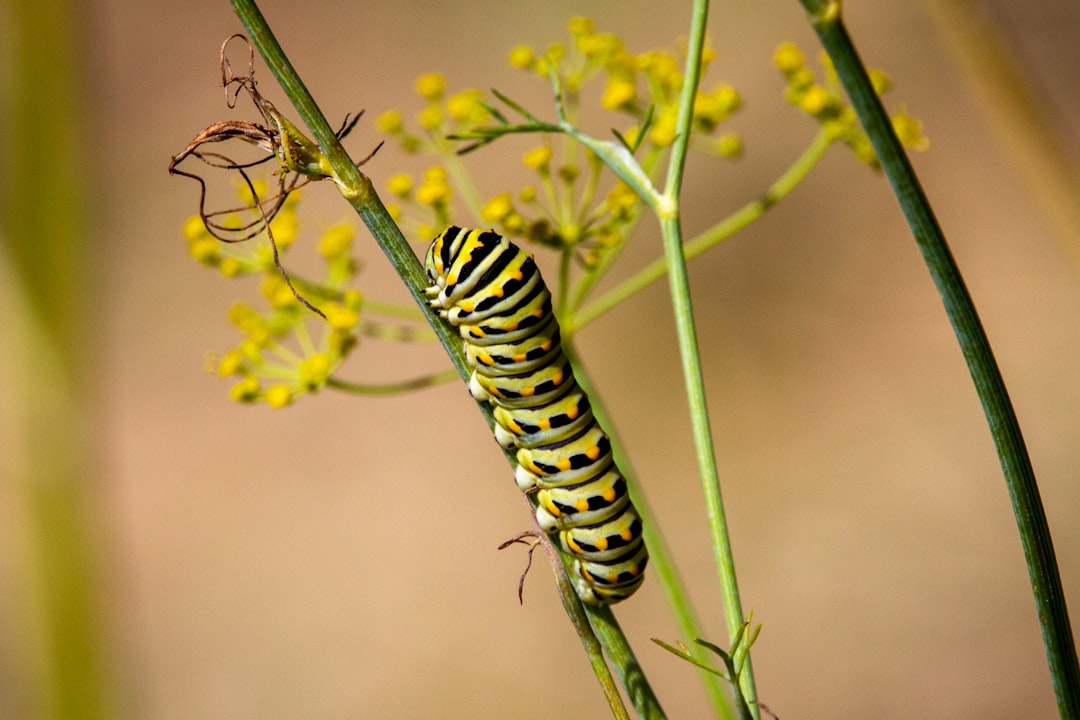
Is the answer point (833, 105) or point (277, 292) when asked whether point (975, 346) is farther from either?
point (277, 292)

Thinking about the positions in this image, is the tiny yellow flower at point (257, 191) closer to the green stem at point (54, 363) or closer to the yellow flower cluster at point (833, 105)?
the green stem at point (54, 363)

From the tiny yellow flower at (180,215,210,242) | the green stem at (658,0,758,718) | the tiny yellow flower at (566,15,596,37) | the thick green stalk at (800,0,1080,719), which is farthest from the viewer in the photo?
the tiny yellow flower at (566,15,596,37)

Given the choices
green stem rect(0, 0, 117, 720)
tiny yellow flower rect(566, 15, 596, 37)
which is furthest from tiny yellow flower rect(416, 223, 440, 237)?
green stem rect(0, 0, 117, 720)

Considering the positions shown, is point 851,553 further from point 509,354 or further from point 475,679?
point 509,354

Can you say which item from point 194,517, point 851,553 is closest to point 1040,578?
point 851,553

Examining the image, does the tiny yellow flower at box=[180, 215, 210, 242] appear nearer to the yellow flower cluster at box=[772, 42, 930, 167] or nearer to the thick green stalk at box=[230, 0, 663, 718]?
the thick green stalk at box=[230, 0, 663, 718]

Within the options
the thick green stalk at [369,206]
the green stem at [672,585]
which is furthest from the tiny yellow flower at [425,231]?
the thick green stalk at [369,206]

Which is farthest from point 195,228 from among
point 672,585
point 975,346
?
point 975,346
